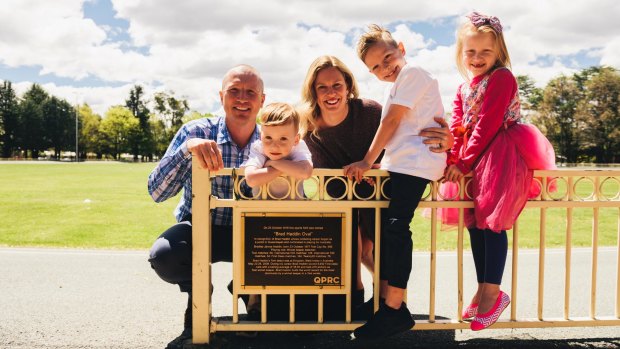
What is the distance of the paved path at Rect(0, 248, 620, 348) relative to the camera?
3400 millimetres

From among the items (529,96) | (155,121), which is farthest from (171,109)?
(529,96)

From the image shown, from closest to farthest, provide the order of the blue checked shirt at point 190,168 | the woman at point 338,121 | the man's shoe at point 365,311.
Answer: the man's shoe at point 365,311, the blue checked shirt at point 190,168, the woman at point 338,121

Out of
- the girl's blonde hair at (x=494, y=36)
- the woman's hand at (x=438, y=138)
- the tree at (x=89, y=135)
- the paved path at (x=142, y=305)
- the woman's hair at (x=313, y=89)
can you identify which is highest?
the tree at (x=89, y=135)

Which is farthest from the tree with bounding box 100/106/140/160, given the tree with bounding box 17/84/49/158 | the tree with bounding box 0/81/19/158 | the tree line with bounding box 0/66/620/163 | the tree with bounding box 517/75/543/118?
the tree with bounding box 517/75/543/118

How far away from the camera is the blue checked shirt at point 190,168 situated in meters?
3.65

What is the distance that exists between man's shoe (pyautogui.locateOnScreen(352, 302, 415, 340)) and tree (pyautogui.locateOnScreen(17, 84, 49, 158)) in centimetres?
10498

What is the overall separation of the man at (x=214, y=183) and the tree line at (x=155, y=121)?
7385 centimetres

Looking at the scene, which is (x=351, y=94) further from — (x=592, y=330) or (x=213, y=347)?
(x=592, y=330)

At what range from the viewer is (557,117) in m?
69.8

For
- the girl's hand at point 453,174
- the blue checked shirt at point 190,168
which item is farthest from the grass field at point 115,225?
the girl's hand at point 453,174

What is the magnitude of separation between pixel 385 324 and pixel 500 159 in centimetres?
135

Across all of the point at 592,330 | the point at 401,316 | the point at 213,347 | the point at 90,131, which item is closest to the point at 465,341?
the point at 401,316

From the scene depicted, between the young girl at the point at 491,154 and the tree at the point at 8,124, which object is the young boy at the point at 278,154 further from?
the tree at the point at 8,124

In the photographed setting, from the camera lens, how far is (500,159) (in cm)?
319
